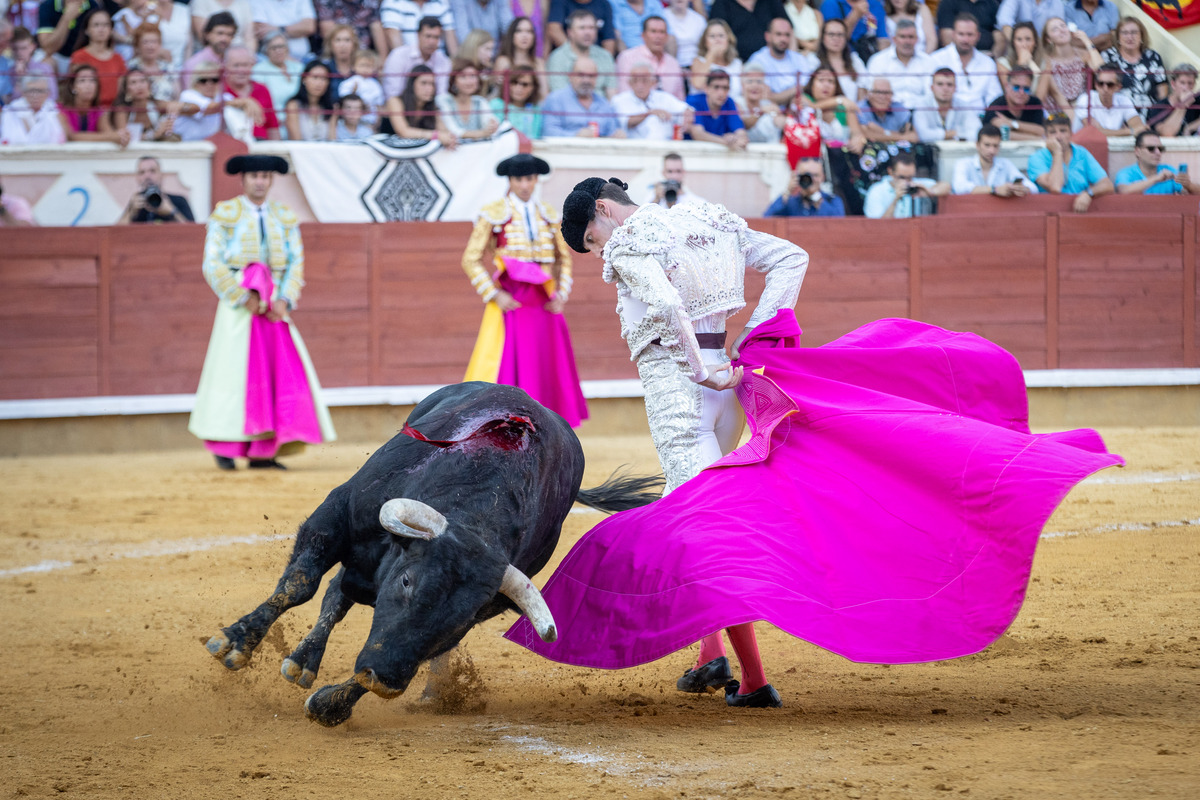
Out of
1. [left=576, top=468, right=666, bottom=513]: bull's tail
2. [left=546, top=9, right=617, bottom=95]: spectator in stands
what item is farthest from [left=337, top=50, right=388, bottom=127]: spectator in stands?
[left=576, top=468, right=666, bottom=513]: bull's tail

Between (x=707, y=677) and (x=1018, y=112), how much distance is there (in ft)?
22.5

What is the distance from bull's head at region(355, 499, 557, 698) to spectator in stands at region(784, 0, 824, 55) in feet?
24.0

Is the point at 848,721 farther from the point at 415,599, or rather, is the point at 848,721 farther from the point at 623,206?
the point at 623,206

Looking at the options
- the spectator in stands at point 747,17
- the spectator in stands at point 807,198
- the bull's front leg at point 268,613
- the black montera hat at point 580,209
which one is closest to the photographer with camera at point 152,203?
the spectator in stands at point 807,198

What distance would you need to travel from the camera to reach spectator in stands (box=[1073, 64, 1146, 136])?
8844mm

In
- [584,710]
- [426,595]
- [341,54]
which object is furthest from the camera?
[341,54]

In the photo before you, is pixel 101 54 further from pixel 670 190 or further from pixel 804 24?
pixel 804 24

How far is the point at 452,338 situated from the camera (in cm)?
817

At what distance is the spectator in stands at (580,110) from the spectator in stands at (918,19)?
2303 millimetres

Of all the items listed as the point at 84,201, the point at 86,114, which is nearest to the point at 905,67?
the point at 86,114

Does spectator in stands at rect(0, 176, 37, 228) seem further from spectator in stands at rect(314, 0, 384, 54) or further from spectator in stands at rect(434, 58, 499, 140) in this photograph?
spectator in stands at rect(434, 58, 499, 140)

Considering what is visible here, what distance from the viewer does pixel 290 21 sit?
8.08 metres

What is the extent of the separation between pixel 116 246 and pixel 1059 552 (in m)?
5.82

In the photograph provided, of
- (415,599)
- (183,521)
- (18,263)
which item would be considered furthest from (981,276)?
(415,599)
